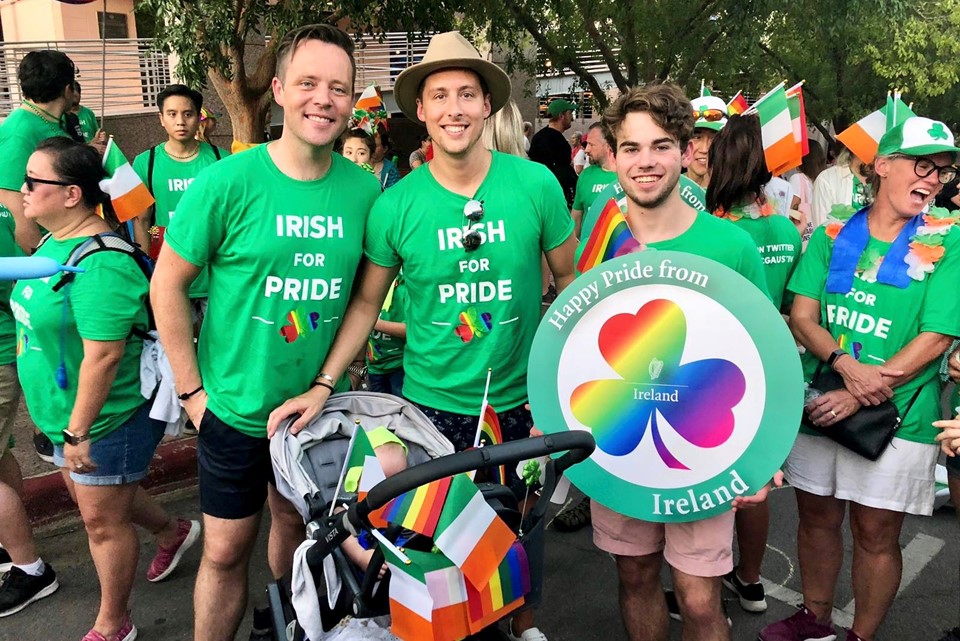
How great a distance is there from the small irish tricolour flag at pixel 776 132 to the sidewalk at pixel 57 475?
3.61 meters

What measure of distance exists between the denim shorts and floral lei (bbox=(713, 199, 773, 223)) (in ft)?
8.41

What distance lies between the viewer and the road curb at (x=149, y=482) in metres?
4.31

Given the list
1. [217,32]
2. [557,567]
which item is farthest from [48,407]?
[217,32]

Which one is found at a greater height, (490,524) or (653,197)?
(653,197)

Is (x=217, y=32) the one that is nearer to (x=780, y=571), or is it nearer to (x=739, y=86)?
(x=780, y=571)

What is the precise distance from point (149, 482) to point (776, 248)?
11.9 ft

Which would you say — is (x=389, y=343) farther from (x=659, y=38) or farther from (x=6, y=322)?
(x=659, y=38)

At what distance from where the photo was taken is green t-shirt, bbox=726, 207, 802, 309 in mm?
3480

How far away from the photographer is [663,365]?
236cm

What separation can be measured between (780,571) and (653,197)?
222 centimetres

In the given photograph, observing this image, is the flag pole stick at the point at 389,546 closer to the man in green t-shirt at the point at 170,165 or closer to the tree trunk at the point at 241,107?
the man in green t-shirt at the point at 170,165

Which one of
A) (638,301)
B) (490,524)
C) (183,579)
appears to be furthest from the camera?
(183,579)

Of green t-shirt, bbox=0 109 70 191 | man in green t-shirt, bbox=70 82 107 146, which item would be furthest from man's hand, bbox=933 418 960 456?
man in green t-shirt, bbox=70 82 107 146

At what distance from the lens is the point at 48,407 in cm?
310
